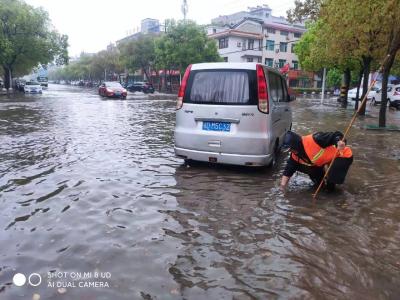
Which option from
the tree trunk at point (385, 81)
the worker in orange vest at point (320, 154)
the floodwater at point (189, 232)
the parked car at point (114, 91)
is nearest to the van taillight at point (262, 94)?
the worker in orange vest at point (320, 154)

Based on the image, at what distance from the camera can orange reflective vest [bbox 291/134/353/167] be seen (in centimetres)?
546

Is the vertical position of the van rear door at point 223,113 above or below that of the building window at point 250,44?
below

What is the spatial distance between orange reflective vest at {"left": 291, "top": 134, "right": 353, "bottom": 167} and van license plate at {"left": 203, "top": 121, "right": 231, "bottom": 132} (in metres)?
1.34

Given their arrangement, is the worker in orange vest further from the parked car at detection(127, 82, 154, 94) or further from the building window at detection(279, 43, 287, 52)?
the building window at detection(279, 43, 287, 52)

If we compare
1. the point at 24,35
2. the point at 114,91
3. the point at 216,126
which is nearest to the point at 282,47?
the point at 114,91

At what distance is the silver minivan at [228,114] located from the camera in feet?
20.3

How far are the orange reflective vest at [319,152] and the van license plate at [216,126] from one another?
4.41ft

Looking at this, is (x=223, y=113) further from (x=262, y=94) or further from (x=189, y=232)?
(x=189, y=232)

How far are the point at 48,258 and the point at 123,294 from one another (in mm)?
1005

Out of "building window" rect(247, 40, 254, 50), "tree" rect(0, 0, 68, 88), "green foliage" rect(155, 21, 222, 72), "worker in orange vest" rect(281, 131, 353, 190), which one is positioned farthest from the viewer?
"building window" rect(247, 40, 254, 50)

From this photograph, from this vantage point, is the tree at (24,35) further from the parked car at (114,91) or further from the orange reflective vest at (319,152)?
the orange reflective vest at (319,152)

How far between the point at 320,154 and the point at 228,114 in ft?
5.43

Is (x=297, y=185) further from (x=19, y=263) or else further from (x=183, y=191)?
(x=19, y=263)

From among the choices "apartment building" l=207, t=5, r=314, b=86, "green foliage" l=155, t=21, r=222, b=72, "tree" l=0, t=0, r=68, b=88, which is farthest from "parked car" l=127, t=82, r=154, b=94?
"apartment building" l=207, t=5, r=314, b=86
